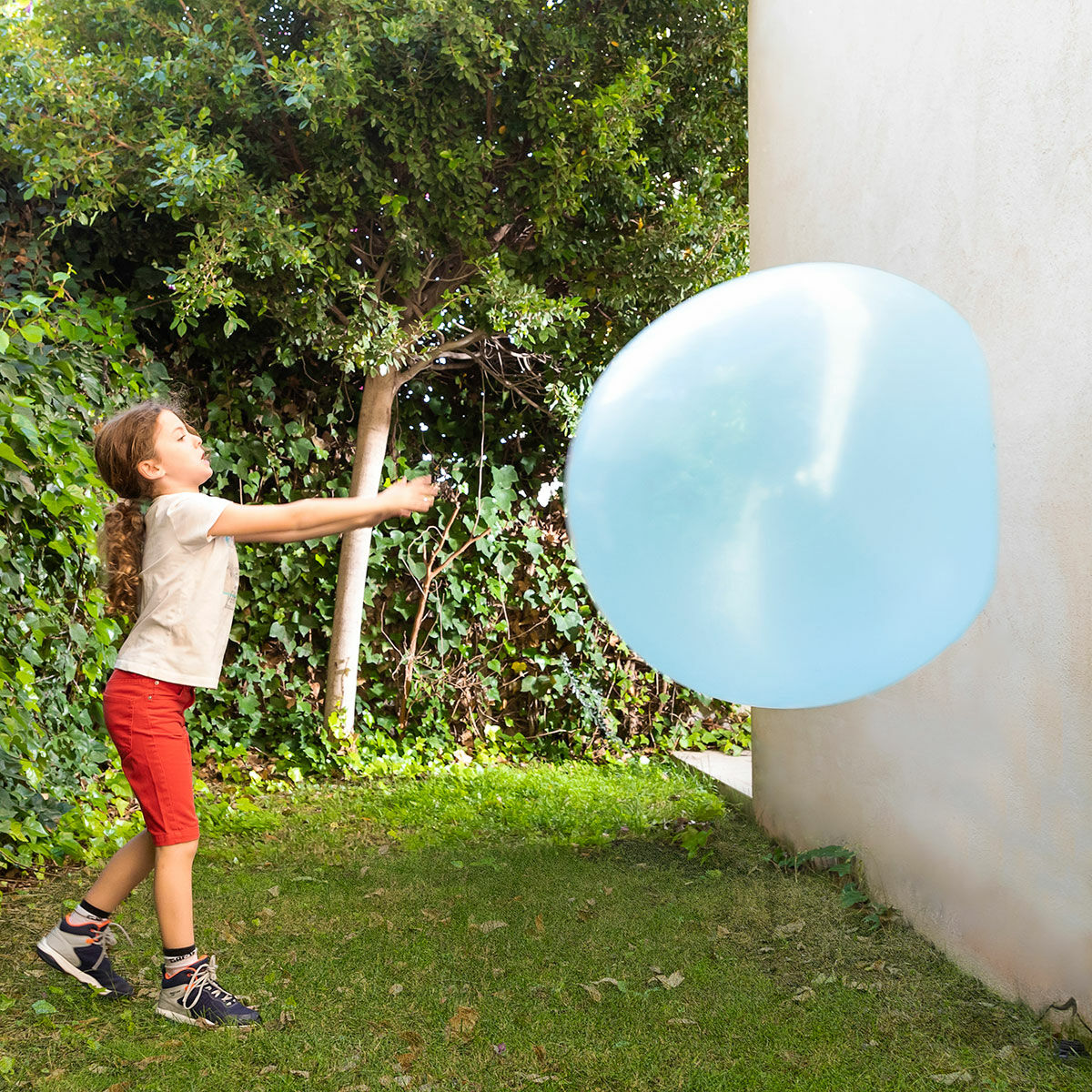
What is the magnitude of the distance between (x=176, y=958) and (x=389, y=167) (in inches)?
137

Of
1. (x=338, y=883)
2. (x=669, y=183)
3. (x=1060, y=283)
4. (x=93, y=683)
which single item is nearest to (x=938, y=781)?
(x=1060, y=283)

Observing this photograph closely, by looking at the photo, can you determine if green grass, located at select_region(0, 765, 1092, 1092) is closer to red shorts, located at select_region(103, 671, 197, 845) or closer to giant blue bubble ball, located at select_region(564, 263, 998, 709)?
red shorts, located at select_region(103, 671, 197, 845)

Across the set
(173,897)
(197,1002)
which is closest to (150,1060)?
(197,1002)

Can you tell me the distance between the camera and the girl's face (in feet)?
7.86

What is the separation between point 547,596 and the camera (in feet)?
19.0

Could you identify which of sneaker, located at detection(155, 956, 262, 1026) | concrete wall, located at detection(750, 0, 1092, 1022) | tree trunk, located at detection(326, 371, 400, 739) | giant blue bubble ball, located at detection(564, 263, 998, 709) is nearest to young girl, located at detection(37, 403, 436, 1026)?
sneaker, located at detection(155, 956, 262, 1026)

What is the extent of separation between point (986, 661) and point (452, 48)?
3137 millimetres

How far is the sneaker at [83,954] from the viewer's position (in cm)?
241

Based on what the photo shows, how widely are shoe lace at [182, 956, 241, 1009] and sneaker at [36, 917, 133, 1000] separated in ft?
0.92

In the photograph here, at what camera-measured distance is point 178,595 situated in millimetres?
2332

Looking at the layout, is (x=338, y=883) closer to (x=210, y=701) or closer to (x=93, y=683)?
(x=93, y=683)

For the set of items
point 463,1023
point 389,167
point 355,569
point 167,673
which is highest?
point 389,167

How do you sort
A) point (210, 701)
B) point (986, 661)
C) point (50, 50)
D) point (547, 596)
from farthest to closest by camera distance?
point (547, 596)
point (210, 701)
point (50, 50)
point (986, 661)

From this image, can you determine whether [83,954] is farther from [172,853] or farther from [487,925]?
[487,925]
